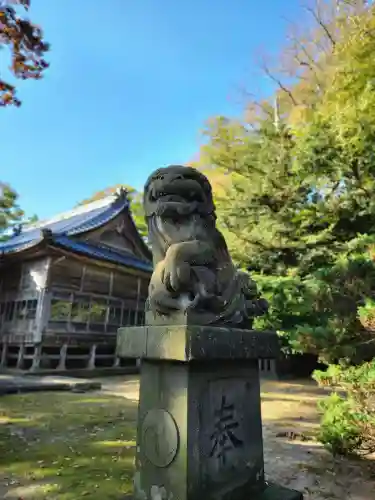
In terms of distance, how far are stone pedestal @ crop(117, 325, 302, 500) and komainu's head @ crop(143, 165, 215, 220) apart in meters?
1.07

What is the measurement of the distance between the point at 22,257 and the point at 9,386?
7.77 m

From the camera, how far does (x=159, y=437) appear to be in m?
2.68

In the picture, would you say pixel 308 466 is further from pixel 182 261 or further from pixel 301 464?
pixel 182 261

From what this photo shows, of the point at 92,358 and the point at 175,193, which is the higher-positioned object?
the point at 175,193

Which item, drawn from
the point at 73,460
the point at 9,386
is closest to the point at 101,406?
the point at 9,386

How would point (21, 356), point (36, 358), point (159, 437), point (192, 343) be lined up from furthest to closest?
point (21, 356)
point (36, 358)
point (159, 437)
point (192, 343)

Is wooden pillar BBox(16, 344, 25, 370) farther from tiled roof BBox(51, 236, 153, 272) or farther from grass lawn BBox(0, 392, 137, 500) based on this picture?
grass lawn BBox(0, 392, 137, 500)

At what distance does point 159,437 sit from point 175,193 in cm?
202

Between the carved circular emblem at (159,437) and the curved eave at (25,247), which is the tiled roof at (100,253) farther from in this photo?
the carved circular emblem at (159,437)

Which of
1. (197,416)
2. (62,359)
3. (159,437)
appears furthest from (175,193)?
(62,359)

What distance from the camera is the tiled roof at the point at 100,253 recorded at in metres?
15.2

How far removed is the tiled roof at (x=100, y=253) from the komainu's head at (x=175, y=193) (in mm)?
12143

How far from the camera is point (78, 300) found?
53.8ft

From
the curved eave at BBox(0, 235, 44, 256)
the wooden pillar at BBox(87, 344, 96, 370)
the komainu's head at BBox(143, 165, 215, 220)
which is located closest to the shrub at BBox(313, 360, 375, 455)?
the komainu's head at BBox(143, 165, 215, 220)
